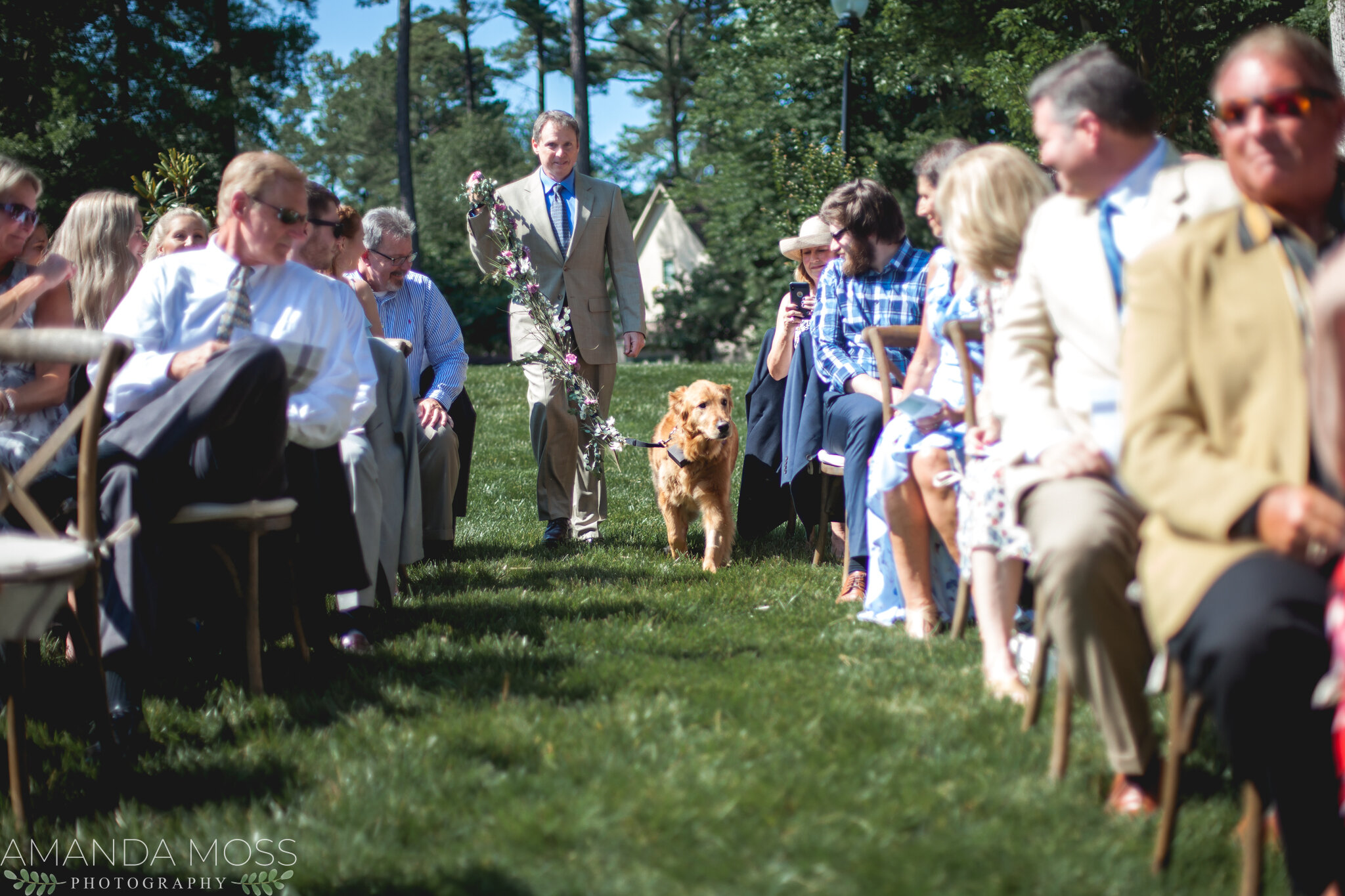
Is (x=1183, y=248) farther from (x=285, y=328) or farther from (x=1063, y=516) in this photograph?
(x=285, y=328)

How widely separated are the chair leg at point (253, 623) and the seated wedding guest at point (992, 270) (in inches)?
100

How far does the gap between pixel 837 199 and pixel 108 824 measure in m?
4.32

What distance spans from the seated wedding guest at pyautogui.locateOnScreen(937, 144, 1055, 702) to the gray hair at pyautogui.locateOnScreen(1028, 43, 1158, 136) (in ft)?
2.11

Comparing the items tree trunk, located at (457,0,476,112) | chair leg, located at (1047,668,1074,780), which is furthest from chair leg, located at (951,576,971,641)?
tree trunk, located at (457,0,476,112)

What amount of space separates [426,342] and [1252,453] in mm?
5189

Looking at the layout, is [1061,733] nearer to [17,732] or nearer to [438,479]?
[17,732]

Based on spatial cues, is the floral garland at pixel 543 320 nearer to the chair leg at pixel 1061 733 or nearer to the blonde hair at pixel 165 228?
the blonde hair at pixel 165 228

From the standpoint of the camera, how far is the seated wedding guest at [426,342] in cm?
601

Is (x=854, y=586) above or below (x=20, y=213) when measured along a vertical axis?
below

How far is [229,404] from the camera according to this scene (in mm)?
3467

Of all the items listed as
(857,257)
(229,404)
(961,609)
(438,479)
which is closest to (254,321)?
(229,404)

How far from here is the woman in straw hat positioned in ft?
21.2

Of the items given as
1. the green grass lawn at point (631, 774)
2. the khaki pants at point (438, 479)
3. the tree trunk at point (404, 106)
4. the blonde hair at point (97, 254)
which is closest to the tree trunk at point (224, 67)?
the tree trunk at point (404, 106)

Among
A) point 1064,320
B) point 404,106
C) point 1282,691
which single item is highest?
point 404,106
